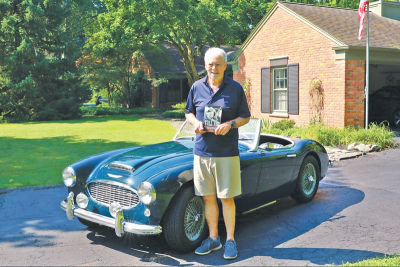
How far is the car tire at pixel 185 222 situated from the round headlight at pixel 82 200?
0.92 meters

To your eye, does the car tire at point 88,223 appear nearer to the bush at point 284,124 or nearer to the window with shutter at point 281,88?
the bush at point 284,124

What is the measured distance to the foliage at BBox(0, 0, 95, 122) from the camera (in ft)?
70.0

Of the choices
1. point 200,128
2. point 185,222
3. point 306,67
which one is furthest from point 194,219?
point 306,67

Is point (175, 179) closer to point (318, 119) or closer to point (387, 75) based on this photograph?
point (318, 119)

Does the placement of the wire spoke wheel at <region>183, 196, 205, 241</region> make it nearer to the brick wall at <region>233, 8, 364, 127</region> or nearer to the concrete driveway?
the concrete driveway

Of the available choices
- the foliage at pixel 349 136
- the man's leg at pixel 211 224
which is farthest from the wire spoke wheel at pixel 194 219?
the foliage at pixel 349 136

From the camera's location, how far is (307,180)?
5.80 metres

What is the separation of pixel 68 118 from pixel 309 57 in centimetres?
1535

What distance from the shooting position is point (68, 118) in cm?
2330

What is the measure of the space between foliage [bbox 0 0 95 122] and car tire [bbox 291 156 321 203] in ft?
61.8

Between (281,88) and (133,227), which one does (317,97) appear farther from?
(133,227)

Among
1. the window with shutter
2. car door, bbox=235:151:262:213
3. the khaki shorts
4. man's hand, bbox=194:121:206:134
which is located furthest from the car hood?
the window with shutter

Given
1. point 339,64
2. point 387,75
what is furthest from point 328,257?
point 387,75

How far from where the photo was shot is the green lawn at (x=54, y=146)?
7.91 metres
